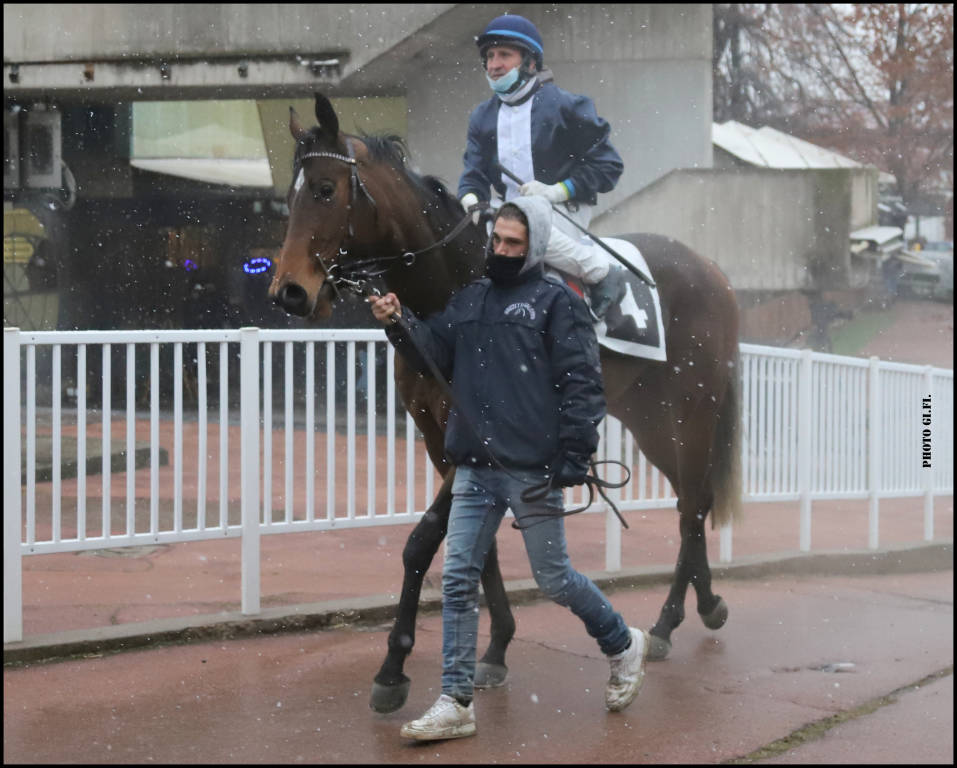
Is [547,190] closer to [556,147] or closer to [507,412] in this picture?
[556,147]

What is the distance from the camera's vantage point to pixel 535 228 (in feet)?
17.3

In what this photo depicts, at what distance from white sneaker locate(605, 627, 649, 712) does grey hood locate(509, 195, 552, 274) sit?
5.07ft

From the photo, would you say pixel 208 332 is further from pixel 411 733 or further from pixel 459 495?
pixel 411 733

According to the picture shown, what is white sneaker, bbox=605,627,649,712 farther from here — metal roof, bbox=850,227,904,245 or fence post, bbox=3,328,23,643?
metal roof, bbox=850,227,904,245

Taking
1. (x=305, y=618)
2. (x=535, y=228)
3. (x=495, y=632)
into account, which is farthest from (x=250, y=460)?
(x=535, y=228)

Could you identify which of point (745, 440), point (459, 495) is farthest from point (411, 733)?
point (745, 440)

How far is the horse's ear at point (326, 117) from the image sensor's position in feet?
17.5

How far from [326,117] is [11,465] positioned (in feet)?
7.48

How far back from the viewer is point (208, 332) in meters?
7.06

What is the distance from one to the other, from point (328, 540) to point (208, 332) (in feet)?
10.2

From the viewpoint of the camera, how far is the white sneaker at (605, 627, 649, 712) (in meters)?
5.55

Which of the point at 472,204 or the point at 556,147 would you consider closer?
the point at 472,204

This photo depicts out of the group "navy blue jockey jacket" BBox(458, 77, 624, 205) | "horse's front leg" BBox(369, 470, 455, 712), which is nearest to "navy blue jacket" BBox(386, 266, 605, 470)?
"horse's front leg" BBox(369, 470, 455, 712)

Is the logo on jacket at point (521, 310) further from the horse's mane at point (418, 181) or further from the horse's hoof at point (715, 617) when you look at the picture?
the horse's hoof at point (715, 617)
